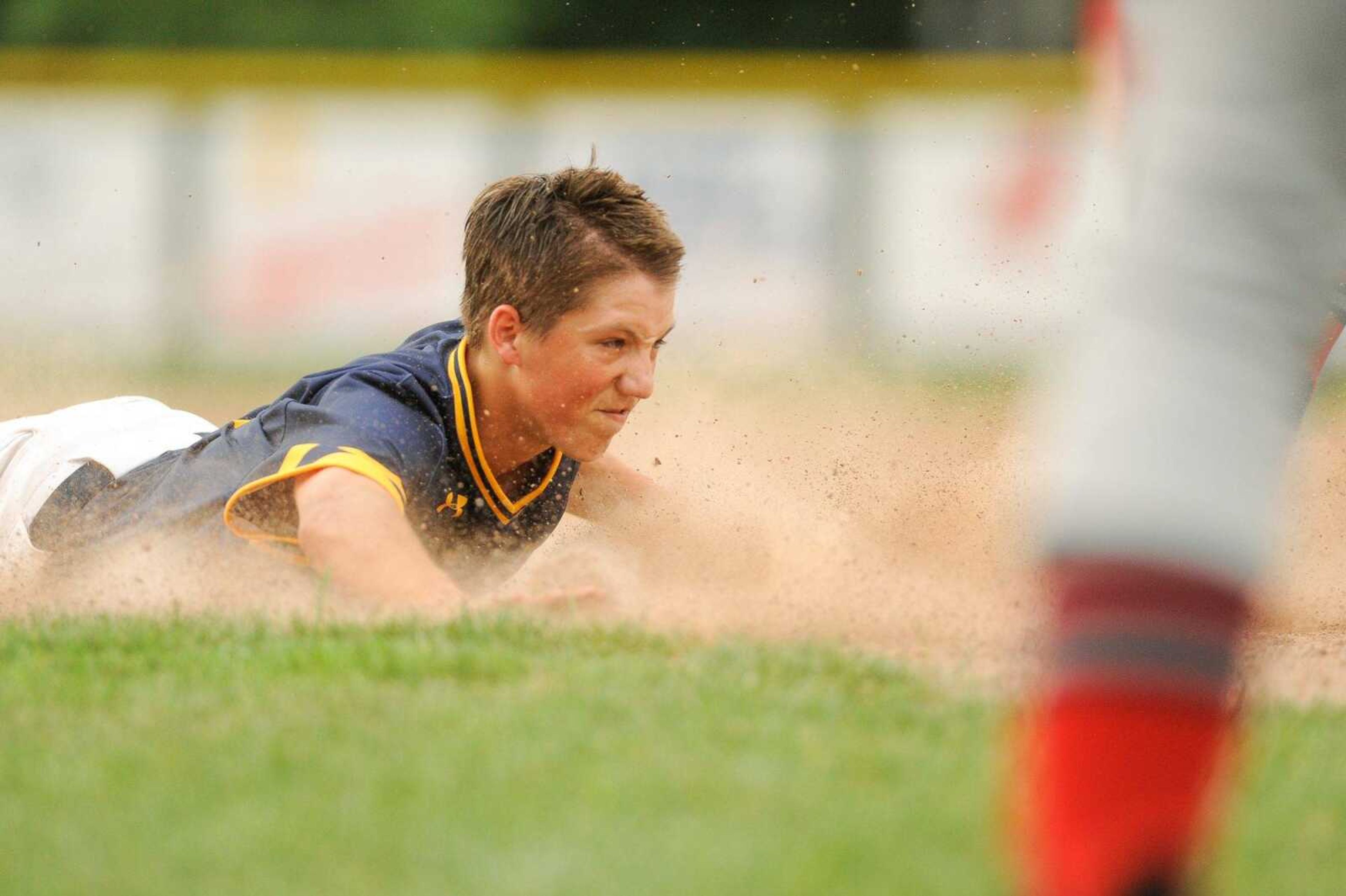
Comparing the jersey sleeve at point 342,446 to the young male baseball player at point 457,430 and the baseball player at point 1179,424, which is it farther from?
the baseball player at point 1179,424

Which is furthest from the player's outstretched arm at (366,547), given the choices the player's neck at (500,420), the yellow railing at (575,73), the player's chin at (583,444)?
the yellow railing at (575,73)

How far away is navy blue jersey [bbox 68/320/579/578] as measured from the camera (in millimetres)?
3186

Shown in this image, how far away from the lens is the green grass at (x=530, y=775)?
1444mm

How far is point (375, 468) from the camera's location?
307 centimetres

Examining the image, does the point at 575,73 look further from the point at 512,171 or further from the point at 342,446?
the point at 342,446

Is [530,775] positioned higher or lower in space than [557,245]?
lower

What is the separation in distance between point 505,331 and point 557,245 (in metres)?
0.24

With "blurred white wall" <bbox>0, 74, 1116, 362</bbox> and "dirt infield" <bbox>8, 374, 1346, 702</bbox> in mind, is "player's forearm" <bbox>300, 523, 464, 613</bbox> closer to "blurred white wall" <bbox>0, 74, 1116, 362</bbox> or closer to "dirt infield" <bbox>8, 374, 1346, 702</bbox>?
"dirt infield" <bbox>8, 374, 1346, 702</bbox>

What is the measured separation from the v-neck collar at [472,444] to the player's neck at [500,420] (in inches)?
0.8

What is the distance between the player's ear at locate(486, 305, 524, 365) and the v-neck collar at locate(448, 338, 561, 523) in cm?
8

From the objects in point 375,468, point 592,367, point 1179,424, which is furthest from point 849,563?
point 1179,424

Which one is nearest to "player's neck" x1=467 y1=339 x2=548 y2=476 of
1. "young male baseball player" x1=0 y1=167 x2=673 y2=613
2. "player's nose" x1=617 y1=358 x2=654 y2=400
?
"young male baseball player" x1=0 y1=167 x2=673 y2=613

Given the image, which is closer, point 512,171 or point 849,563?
point 849,563

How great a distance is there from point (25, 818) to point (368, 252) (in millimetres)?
10911
